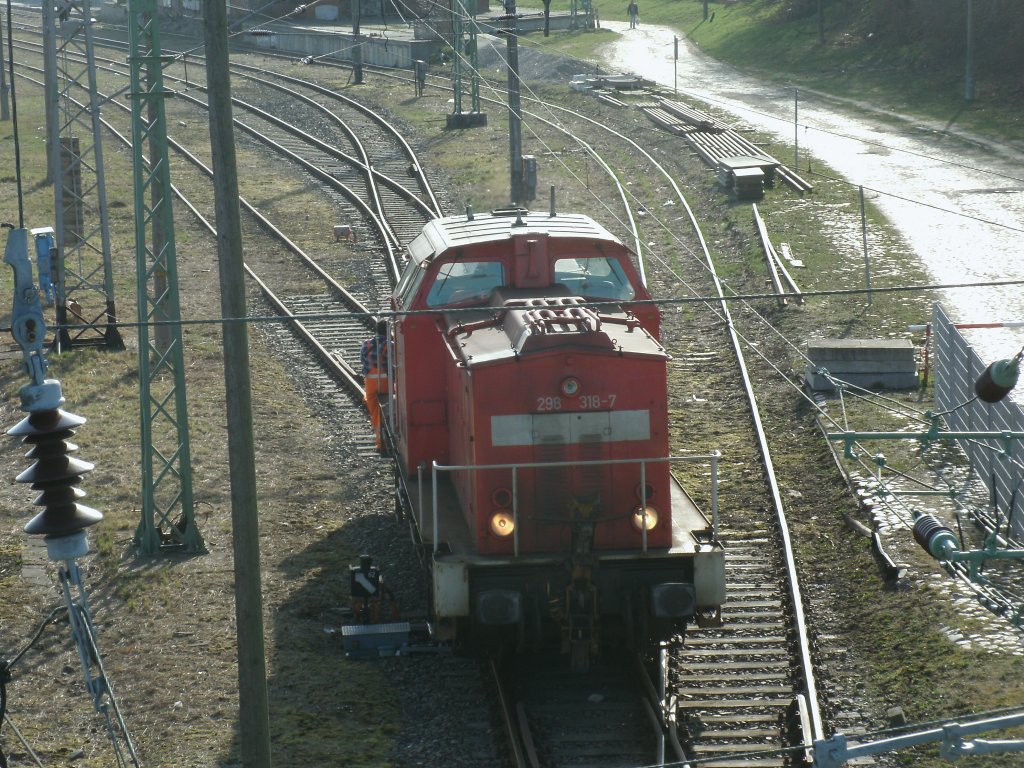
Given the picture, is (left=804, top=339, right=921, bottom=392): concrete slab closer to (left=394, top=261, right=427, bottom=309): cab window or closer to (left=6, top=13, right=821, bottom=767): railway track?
(left=6, top=13, right=821, bottom=767): railway track

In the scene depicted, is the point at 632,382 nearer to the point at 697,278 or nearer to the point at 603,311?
the point at 603,311

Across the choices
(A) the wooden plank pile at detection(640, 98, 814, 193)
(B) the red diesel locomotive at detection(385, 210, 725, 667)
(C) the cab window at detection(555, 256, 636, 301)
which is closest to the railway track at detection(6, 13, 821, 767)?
(B) the red diesel locomotive at detection(385, 210, 725, 667)

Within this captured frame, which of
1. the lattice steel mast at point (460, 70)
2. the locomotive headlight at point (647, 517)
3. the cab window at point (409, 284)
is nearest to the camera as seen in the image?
→ the locomotive headlight at point (647, 517)

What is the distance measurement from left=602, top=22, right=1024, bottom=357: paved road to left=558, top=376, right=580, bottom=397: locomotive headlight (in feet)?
38.8

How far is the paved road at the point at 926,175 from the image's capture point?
25.0 meters

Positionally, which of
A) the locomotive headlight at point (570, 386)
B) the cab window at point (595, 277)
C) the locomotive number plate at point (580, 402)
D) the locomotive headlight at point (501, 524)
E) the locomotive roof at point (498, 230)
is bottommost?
the locomotive headlight at point (501, 524)

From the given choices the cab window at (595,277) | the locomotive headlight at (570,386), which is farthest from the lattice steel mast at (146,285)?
the locomotive headlight at (570,386)

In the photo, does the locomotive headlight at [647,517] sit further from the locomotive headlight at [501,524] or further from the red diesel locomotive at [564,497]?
the locomotive headlight at [501,524]

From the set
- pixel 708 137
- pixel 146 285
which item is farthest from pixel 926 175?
pixel 146 285

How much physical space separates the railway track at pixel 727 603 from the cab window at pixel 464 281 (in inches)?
35.0

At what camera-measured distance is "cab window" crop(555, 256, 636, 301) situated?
12.4 meters

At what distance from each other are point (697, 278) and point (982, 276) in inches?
211

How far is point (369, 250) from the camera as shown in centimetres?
2823

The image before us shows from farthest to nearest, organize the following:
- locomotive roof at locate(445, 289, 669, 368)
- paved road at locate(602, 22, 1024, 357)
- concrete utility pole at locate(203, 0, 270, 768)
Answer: paved road at locate(602, 22, 1024, 357) → locomotive roof at locate(445, 289, 669, 368) → concrete utility pole at locate(203, 0, 270, 768)
